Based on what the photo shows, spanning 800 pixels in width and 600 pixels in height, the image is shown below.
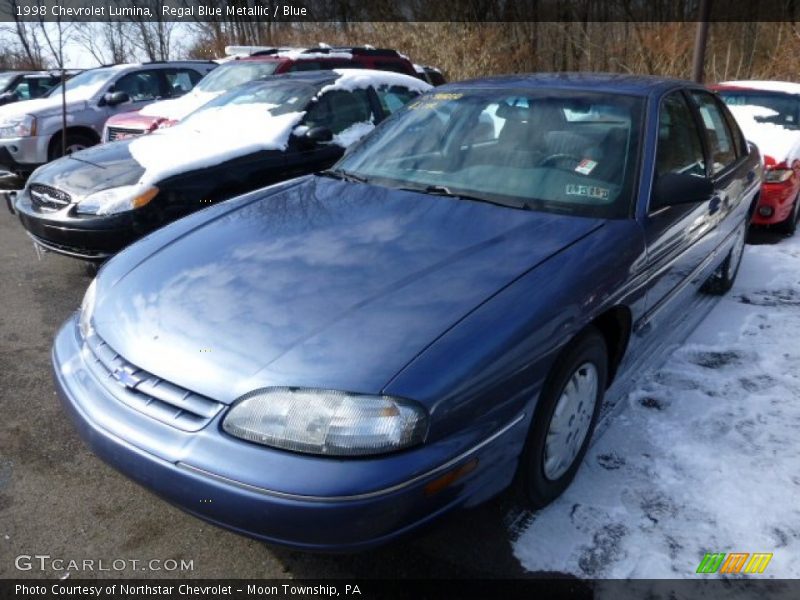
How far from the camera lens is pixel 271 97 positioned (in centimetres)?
563

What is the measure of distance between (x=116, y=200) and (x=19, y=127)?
5.17 meters

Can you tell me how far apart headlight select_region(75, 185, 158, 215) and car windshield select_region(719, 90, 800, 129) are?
5967 mm

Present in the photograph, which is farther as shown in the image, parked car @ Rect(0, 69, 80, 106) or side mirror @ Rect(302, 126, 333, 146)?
parked car @ Rect(0, 69, 80, 106)

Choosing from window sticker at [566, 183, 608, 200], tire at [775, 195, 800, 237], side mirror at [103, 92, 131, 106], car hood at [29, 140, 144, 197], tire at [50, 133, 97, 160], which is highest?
window sticker at [566, 183, 608, 200]

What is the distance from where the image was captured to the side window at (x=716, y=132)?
3572mm

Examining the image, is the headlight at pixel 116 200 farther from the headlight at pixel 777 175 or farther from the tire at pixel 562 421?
the headlight at pixel 777 175

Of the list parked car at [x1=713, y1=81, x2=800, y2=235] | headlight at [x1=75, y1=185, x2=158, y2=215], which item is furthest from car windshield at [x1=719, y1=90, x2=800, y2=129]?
headlight at [x1=75, y1=185, x2=158, y2=215]

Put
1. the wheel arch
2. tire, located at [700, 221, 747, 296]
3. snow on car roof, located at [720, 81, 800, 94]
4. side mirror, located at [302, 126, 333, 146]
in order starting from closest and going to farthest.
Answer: the wheel arch → tire, located at [700, 221, 747, 296] → side mirror, located at [302, 126, 333, 146] → snow on car roof, located at [720, 81, 800, 94]

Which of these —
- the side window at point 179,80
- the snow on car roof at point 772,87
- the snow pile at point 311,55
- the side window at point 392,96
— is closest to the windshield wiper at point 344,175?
the side window at point 392,96

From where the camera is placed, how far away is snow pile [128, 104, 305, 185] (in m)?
4.45

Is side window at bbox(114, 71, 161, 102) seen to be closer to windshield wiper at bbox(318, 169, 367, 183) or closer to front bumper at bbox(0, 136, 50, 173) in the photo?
front bumper at bbox(0, 136, 50, 173)

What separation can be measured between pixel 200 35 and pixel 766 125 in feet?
76.8

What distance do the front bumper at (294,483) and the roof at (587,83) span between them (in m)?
2.01

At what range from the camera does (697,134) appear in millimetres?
3410
